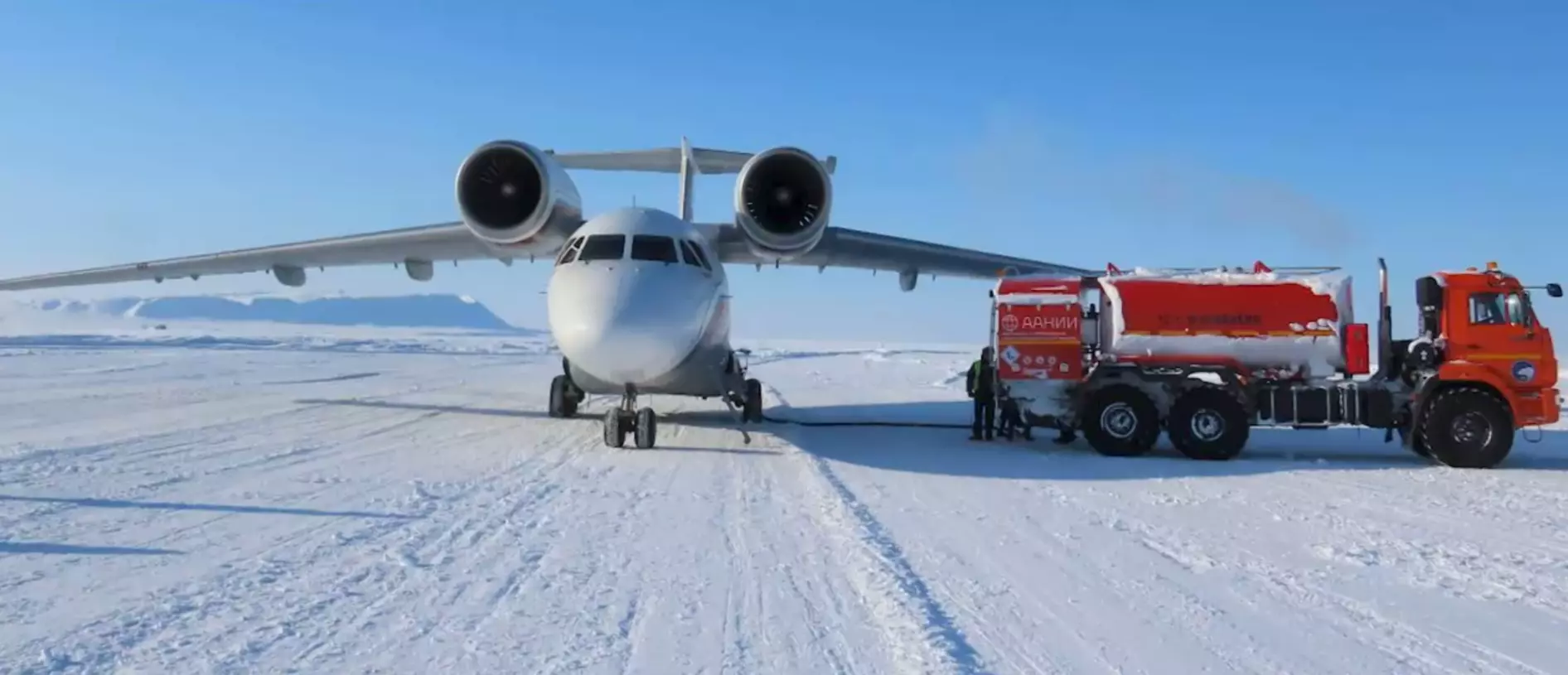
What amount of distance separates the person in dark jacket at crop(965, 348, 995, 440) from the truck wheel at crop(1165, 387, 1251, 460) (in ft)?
7.18

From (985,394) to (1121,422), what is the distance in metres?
1.78

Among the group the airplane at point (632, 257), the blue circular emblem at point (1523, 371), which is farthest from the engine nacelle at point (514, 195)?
the blue circular emblem at point (1523, 371)

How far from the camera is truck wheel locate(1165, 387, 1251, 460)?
1162 cm

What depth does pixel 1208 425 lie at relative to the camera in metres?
11.7

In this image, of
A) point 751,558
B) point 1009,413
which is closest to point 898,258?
point 1009,413

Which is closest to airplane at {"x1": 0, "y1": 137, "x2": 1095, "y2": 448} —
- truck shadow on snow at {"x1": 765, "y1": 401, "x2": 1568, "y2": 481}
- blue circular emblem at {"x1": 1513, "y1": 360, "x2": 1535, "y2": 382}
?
truck shadow on snow at {"x1": 765, "y1": 401, "x2": 1568, "y2": 481}

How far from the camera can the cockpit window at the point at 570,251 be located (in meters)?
12.1

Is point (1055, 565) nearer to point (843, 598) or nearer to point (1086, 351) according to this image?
point (843, 598)

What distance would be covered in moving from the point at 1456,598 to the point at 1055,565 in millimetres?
1928

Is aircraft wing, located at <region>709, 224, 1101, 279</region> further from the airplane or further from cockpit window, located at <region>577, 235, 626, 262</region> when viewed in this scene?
cockpit window, located at <region>577, 235, 626, 262</region>

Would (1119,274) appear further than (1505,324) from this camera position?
Yes

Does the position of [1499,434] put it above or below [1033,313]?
below

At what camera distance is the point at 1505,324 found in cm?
1141

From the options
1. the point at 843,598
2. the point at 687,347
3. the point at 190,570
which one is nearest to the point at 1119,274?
the point at 687,347
